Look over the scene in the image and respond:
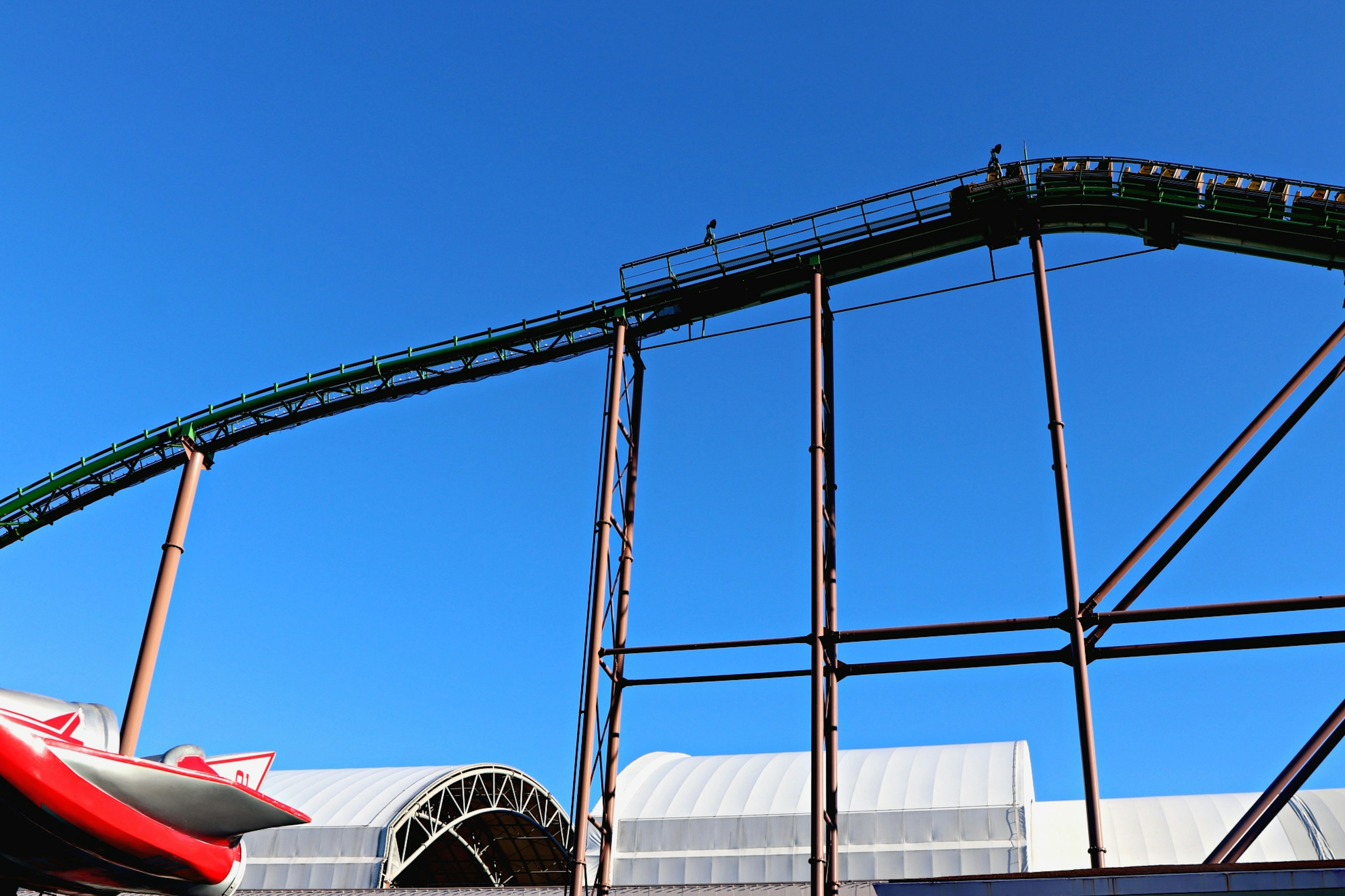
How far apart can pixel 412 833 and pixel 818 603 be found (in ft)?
86.4

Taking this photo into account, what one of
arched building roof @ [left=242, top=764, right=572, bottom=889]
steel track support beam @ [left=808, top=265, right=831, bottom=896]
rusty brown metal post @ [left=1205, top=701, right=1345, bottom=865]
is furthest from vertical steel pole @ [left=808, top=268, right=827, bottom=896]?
arched building roof @ [left=242, top=764, right=572, bottom=889]

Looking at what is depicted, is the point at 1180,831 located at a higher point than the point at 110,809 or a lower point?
higher

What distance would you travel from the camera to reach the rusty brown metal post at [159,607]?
84.2 feet

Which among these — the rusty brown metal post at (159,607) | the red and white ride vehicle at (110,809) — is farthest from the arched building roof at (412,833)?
the red and white ride vehicle at (110,809)

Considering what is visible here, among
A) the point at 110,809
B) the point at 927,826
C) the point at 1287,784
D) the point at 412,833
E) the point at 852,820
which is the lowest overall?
the point at 110,809

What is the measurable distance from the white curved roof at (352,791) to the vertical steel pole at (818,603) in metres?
18.3

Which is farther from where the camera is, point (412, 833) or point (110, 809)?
point (412, 833)

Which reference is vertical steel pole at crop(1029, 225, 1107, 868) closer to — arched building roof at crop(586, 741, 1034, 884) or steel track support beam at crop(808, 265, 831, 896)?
steel track support beam at crop(808, 265, 831, 896)

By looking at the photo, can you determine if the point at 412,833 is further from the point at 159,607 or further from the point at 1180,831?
the point at 1180,831

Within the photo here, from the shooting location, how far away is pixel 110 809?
13023mm

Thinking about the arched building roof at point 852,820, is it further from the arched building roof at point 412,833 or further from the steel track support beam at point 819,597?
the steel track support beam at point 819,597

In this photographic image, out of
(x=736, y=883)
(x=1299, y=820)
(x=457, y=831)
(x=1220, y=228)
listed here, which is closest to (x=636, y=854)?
(x=736, y=883)

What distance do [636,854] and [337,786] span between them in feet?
40.0

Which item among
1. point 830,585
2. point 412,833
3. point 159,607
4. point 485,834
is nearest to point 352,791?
point 412,833
